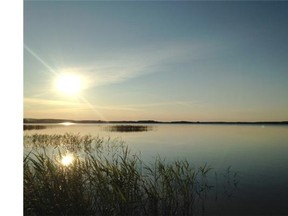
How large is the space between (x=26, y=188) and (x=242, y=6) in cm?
791

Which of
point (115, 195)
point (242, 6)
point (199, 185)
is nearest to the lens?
point (115, 195)

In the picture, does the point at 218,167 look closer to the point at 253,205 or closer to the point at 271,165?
the point at 271,165

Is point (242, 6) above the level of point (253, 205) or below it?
above

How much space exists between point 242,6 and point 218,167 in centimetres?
511

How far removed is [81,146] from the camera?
45.0ft

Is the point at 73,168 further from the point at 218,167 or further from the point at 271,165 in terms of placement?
the point at 271,165

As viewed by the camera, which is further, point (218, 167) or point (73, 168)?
point (218, 167)

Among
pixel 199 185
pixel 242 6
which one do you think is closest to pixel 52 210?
pixel 199 185

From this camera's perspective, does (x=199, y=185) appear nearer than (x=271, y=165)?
Yes

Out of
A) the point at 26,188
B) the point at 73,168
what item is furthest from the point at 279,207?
the point at 26,188
